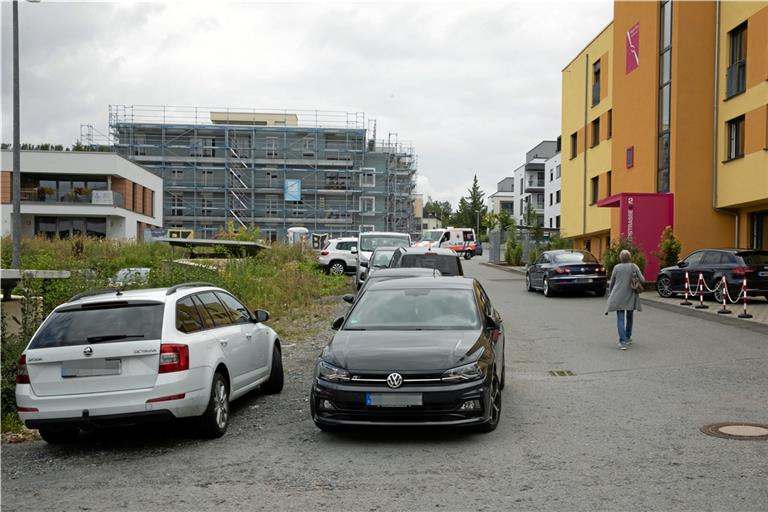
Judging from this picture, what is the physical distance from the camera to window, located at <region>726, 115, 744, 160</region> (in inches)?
1016

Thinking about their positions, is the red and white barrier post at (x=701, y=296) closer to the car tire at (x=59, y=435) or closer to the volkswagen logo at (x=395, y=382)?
the volkswagen logo at (x=395, y=382)

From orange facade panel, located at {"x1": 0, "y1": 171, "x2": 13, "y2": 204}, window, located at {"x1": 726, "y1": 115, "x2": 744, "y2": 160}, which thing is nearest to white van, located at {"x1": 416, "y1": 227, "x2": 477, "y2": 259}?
A: orange facade panel, located at {"x1": 0, "y1": 171, "x2": 13, "y2": 204}

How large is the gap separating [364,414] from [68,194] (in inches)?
1961

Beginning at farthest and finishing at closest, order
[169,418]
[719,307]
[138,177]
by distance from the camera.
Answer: [138,177] → [719,307] → [169,418]

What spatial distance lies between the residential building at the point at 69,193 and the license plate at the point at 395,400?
4657 cm

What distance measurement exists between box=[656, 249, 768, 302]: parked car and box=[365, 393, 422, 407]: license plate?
15375 mm

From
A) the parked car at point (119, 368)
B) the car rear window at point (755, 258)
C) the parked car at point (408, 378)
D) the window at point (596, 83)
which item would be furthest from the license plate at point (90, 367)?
the window at point (596, 83)

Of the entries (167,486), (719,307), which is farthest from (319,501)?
(719,307)

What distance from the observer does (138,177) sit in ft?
192

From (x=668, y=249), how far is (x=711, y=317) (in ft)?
26.0

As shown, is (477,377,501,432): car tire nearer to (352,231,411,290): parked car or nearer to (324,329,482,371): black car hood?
(324,329,482,371): black car hood

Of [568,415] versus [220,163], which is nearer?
[568,415]

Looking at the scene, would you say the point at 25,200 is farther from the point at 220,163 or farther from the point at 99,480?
the point at 99,480

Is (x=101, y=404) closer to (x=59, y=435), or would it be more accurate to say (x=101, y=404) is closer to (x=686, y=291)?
(x=59, y=435)
